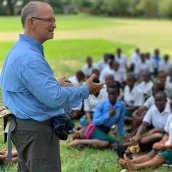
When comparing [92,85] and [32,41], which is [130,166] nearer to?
[92,85]

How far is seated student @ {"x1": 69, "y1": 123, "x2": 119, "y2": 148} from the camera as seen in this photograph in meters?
5.31

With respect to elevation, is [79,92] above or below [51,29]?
below

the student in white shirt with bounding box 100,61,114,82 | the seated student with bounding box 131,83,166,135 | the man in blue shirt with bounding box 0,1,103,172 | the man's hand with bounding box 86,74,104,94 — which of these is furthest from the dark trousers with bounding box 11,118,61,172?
the student in white shirt with bounding box 100,61,114,82

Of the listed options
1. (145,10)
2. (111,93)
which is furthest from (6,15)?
(145,10)

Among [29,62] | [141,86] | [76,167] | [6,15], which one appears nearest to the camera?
[29,62]

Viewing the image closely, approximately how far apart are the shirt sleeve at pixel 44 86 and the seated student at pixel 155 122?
267 centimetres

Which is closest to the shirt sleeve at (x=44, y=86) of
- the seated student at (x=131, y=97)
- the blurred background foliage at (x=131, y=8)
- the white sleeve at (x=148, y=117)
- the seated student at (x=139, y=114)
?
the white sleeve at (x=148, y=117)

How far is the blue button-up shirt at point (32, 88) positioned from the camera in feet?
8.28

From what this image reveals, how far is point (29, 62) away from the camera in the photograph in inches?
99.6

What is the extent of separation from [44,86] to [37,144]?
1.37 feet

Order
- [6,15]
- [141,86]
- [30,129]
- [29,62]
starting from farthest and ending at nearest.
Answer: [141,86] → [6,15] → [30,129] → [29,62]

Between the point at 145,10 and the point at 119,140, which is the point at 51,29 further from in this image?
the point at 145,10

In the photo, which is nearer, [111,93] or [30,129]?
[30,129]

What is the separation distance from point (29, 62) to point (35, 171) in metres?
0.70
